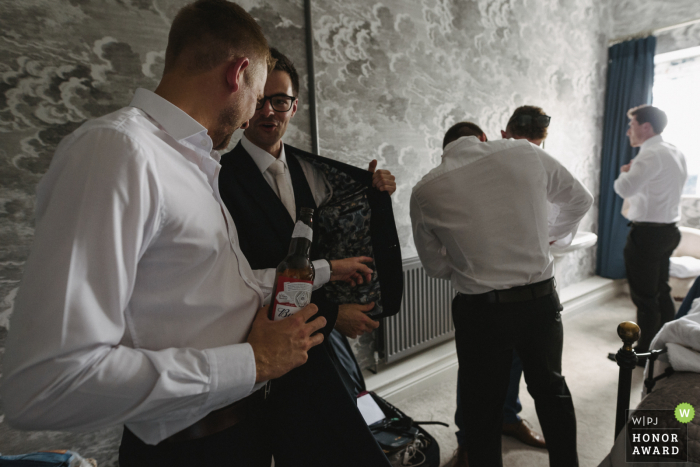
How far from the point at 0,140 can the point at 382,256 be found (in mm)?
1394

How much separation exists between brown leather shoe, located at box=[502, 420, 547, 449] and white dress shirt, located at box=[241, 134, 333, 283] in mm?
1627

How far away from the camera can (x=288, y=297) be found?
0.78m

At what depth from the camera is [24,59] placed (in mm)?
1363

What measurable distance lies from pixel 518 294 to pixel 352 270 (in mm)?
704

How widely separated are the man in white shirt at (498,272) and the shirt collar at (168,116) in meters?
1.01

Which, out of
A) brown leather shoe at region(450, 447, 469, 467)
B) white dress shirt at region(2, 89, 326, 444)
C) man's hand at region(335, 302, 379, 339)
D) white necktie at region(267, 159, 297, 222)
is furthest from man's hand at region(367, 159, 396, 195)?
brown leather shoe at region(450, 447, 469, 467)

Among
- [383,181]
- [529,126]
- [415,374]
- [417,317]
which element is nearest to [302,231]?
[383,181]

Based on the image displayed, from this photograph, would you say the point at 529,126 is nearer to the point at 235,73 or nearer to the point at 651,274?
the point at 235,73

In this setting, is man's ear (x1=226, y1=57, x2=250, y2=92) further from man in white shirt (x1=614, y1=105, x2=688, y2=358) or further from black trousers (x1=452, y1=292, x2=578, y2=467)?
man in white shirt (x1=614, y1=105, x2=688, y2=358)

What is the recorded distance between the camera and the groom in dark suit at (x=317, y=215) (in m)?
1.12

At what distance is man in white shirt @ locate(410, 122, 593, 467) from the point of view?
1.46 metres

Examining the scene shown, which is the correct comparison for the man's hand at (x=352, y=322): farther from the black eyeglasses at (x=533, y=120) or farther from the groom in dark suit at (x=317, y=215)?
the black eyeglasses at (x=533, y=120)

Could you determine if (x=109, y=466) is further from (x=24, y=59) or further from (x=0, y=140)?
(x=24, y=59)

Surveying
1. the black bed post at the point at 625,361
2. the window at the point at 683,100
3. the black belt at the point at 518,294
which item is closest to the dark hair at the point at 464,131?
the black belt at the point at 518,294
